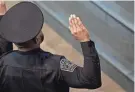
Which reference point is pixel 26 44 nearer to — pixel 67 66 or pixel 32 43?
pixel 32 43

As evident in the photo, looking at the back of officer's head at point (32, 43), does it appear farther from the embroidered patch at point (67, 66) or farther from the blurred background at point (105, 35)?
the blurred background at point (105, 35)

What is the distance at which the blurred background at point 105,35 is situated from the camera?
3314 millimetres

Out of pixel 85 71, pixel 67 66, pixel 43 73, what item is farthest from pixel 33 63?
pixel 85 71

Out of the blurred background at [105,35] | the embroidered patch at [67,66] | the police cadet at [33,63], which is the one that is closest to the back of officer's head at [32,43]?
the police cadet at [33,63]

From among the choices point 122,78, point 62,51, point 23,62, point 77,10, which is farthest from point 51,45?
point 23,62

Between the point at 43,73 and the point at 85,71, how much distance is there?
233mm

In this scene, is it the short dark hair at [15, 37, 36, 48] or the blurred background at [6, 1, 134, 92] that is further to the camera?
the blurred background at [6, 1, 134, 92]

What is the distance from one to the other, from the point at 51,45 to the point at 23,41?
6.76 feet

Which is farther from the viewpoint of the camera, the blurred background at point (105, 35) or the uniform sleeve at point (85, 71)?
the blurred background at point (105, 35)

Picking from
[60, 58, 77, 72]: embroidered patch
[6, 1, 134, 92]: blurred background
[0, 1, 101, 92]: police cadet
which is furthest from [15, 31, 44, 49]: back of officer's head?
[6, 1, 134, 92]: blurred background

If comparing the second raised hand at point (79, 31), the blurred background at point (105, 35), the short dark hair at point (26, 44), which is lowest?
the blurred background at point (105, 35)

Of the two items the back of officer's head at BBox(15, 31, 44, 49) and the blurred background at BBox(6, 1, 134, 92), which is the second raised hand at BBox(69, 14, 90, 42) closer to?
the back of officer's head at BBox(15, 31, 44, 49)

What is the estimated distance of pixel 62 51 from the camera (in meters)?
3.98

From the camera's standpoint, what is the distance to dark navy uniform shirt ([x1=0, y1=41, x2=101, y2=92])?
196 centimetres
